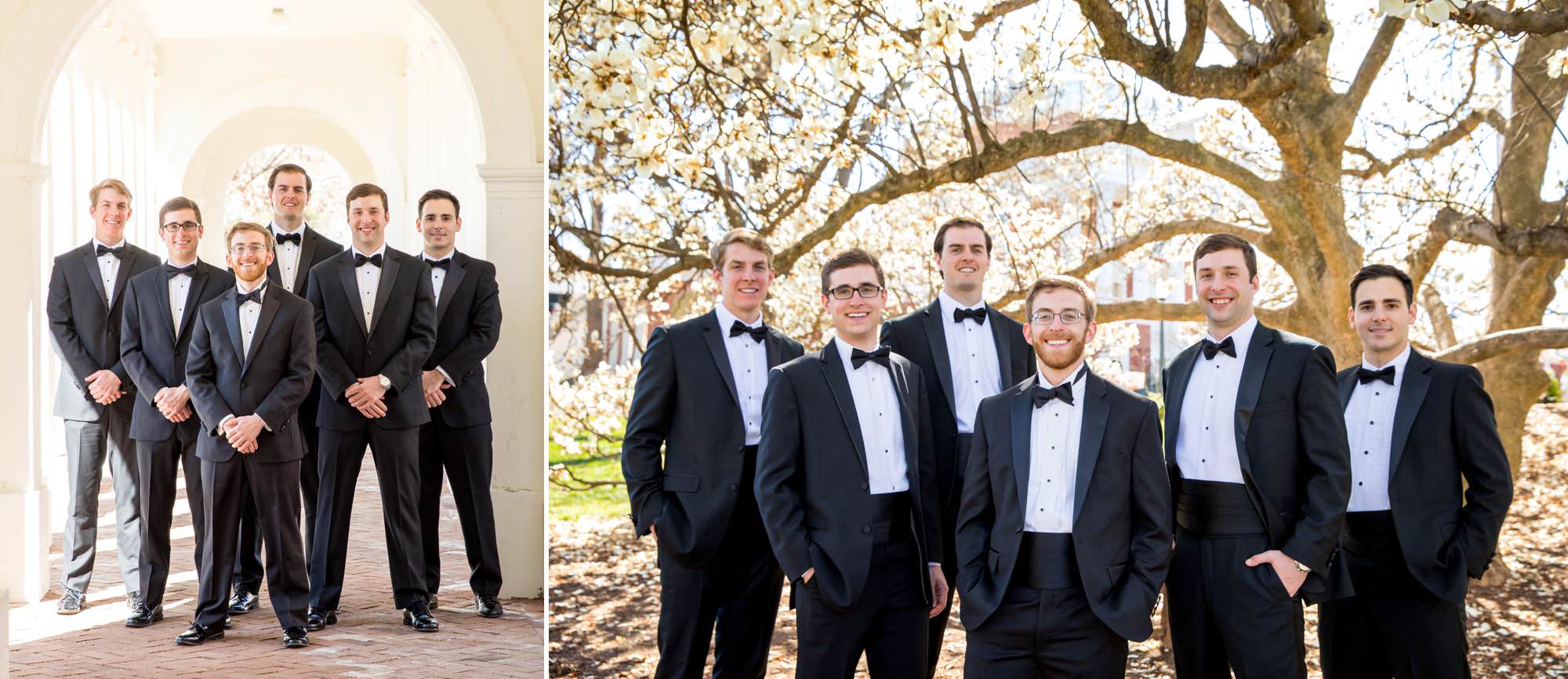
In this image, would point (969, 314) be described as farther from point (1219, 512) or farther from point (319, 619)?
point (319, 619)

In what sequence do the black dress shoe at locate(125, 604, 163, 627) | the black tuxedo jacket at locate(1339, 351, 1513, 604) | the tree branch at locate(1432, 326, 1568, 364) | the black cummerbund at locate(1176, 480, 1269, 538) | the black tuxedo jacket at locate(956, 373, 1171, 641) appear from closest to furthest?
the black tuxedo jacket at locate(956, 373, 1171, 641) < the black cummerbund at locate(1176, 480, 1269, 538) < the black tuxedo jacket at locate(1339, 351, 1513, 604) < the black dress shoe at locate(125, 604, 163, 627) < the tree branch at locate(1432, 326, 1568, 364)

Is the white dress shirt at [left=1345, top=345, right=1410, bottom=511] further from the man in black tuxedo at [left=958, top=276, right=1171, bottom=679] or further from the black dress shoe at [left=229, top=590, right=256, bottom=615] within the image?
the black dress shoe at [left=229, top=590, right=256, bottom=615]

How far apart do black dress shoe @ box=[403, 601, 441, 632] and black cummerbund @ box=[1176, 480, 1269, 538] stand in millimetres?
2525

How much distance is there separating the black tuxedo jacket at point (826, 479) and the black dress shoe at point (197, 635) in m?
2.08

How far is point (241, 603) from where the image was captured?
4.23m

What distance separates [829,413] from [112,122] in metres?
4.29

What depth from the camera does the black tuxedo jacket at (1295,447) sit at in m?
2.93

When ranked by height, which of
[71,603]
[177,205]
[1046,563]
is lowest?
[71,603]

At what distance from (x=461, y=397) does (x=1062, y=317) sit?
2416 mm

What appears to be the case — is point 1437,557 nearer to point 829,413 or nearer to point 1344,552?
point 1344,552

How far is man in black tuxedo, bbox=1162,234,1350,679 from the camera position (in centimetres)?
293

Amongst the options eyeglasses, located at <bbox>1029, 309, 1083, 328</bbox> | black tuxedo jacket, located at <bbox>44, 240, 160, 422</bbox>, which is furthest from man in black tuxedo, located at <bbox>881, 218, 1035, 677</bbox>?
black tuxedo jacket, located at <bbox>44, 240, 160, 422</bbox>

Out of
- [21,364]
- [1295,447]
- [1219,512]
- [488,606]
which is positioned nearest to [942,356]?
[1219,512]

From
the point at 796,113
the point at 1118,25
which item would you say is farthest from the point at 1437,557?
the point at 796,113
